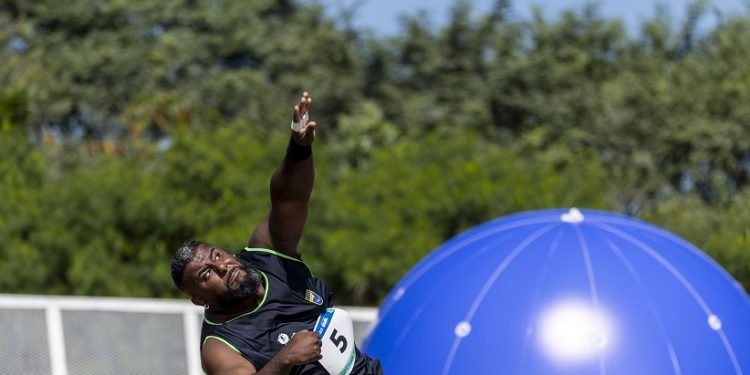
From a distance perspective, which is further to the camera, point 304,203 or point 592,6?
point 592,6

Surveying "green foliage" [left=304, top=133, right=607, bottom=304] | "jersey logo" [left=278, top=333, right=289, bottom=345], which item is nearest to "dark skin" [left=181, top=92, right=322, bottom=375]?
"jersey logo" [left=278, top=333, right=289, bottom=345]

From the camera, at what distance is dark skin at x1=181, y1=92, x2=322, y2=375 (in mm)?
3941

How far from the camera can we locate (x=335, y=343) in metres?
4.33

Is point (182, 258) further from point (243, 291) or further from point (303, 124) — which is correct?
point (303, 124)

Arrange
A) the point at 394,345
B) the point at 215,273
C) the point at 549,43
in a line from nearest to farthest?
the point at 215,273, the point at 394,345, the point at 549,43

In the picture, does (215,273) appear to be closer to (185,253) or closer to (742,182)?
(185,253)

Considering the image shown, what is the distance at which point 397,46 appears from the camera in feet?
84.3

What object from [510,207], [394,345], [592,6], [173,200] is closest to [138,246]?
[173,200]

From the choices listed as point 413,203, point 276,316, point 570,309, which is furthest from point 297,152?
point 413,203

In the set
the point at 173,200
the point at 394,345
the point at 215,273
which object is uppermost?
the point at 173,200

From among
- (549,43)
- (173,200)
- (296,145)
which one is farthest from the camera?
(549,43)

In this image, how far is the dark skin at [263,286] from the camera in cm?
394

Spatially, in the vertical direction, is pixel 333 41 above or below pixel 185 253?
above

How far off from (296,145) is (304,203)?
29cm
